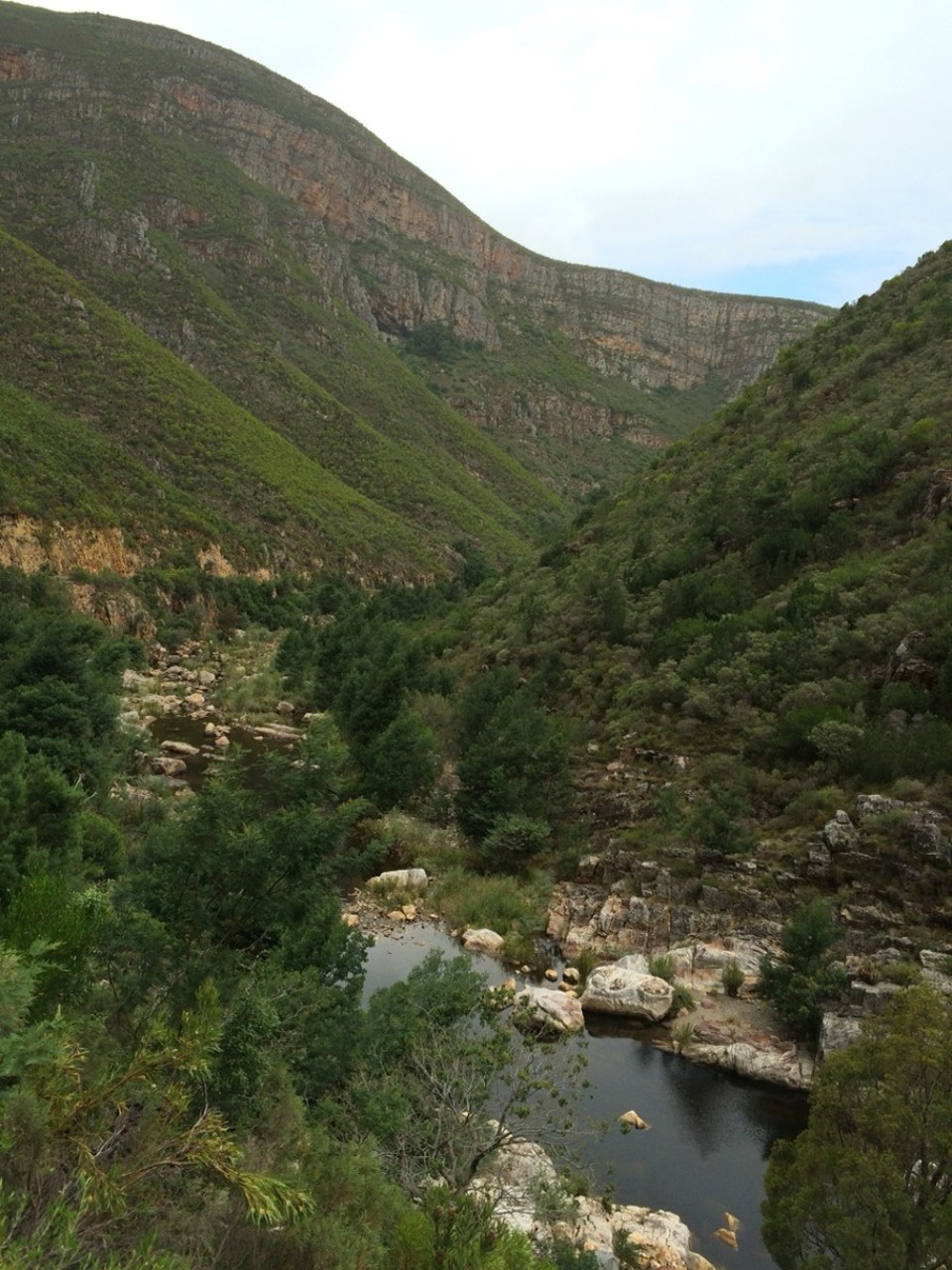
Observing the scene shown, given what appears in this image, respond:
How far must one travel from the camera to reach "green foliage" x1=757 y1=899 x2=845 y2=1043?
1377cm

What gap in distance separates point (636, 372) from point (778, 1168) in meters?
138

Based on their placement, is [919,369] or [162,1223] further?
[919,369]

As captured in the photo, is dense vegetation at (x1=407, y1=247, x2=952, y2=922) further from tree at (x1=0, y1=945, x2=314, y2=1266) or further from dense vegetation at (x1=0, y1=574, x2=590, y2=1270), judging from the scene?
tree at (x1=0, y1=945, x2=314, y2=1266)

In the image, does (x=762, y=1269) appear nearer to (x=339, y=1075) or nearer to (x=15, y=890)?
(x=339, y=1075)

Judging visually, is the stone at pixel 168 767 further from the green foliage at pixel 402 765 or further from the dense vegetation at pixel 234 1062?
the dense vegetation at pixel 234 1062

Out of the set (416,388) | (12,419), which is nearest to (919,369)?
(12,419)

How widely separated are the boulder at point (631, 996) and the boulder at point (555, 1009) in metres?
0.37

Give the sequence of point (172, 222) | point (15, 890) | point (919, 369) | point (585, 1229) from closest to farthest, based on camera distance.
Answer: point (585, 1229), point (15, 890), point (919, 369), point (172, 222)

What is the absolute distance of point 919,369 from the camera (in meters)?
30.7

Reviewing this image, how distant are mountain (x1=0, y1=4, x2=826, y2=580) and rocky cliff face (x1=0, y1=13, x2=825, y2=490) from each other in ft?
1.23

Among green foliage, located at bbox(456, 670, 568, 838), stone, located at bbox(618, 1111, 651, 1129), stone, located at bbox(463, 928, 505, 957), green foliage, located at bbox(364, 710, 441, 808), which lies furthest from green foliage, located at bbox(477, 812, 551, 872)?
stone, located at bbox(618, 1111, 651, 1129)

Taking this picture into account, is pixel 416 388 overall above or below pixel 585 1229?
above

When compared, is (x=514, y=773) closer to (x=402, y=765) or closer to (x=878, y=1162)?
(x=402, y=765)

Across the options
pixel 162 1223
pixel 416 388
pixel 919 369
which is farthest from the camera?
pixel 416 388
